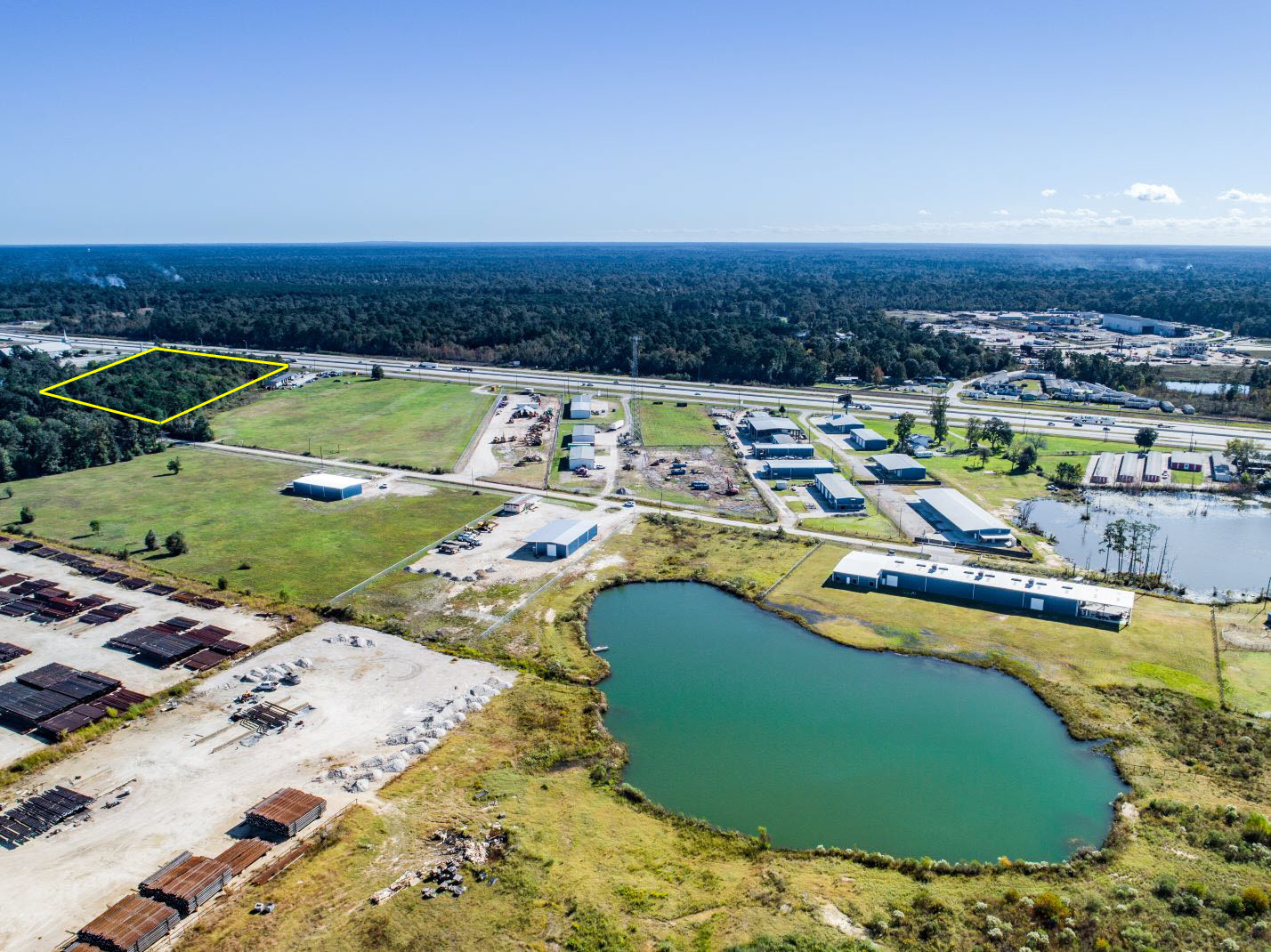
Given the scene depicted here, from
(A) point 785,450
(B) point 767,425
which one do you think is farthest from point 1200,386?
(A) point 785,450

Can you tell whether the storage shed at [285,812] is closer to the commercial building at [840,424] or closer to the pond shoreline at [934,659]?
the pond shoreline at [934,659]

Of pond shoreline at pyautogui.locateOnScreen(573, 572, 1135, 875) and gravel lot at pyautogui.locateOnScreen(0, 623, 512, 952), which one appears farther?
pond shoreline at pyautogui.locateOnScreen(573, 572, 1135, 875)

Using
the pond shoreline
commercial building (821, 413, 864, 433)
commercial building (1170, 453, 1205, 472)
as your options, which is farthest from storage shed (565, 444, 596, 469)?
commercial building (1170, 453, 1205, 472)

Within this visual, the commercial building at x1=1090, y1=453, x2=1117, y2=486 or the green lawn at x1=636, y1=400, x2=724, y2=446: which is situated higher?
the green lawn at x1=636, y1=400, x2=724, y2=446

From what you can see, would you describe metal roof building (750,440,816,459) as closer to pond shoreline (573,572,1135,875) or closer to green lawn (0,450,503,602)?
green lawn (0,450,503,602)

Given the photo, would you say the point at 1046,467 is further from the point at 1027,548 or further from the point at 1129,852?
the point at 1129,852
